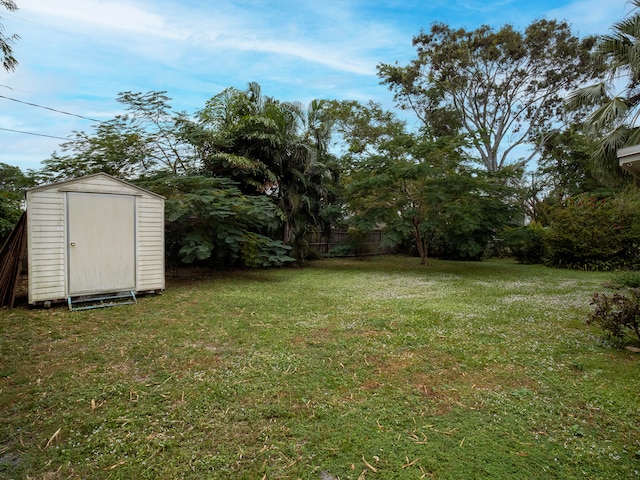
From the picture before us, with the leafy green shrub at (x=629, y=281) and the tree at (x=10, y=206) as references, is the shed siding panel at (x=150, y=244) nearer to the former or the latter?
the tree at (x=10, y=206)

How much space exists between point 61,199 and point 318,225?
7.38 m

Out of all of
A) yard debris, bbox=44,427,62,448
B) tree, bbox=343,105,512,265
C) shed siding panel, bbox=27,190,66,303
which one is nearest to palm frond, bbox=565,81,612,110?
tree, bbox=343,105,512,265

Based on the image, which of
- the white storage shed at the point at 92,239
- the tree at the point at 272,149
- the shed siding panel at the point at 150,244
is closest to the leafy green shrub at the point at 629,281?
the tree at the point at 272,149

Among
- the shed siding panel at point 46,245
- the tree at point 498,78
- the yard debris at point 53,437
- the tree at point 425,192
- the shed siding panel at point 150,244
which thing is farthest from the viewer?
the tree at point 498,78

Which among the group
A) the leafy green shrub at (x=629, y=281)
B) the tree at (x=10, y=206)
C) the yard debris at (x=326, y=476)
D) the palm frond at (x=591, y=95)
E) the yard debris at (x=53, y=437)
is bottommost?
the yard debris at (x=326, y=476)

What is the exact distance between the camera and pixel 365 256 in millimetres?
14734

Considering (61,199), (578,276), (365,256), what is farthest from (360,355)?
(365,256)

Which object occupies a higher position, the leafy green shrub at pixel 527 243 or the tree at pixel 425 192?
the tree at pixel 425 192

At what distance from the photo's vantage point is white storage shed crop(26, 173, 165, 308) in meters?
5.02

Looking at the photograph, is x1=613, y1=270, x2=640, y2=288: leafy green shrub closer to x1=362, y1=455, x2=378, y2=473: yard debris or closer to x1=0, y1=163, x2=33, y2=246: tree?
x1=362, y1=455, x2=378, y2=473: yard debris

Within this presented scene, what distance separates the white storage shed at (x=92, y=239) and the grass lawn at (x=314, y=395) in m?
0.51

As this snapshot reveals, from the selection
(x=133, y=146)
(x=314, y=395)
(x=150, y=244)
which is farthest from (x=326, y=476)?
(x=133, y=146)

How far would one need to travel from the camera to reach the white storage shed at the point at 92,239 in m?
5.02

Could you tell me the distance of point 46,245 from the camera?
5.04 metres
